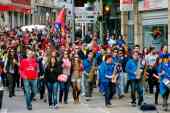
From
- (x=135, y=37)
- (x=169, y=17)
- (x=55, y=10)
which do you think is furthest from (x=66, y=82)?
(x=55, y=10)

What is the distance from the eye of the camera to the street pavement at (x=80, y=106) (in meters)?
19.6

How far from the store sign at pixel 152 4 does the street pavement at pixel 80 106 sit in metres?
8.37

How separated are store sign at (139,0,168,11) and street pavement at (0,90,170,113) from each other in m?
8.37

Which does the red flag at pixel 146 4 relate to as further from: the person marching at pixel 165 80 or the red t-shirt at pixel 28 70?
the red t-shirt at pixel 28 70

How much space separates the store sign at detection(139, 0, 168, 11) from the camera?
31.0 metres

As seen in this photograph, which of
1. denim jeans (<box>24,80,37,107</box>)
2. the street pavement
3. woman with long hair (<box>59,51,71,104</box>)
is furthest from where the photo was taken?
woman with long hair (<box>59,51,71,104</box>)

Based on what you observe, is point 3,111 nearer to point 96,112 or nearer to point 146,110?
point 96,112

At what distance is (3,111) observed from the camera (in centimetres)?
1967

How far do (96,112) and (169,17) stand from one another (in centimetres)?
1171

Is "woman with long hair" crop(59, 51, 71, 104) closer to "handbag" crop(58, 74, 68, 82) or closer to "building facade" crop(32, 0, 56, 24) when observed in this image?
"handbag" crop(58, 74, 68, 82)

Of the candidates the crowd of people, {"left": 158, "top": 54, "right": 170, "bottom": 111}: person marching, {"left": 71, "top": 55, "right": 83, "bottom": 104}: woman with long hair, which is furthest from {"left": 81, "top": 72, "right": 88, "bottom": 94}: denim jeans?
{"left": 158, "top": 54, "right": 170, "bottom": 111}: person marching

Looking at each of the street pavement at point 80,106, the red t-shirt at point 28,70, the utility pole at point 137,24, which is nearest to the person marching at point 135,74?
the street pavement at point 80,106

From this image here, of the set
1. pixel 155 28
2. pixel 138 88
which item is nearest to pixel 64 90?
pixel 138 88

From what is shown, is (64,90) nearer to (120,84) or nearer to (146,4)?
(120,84)
